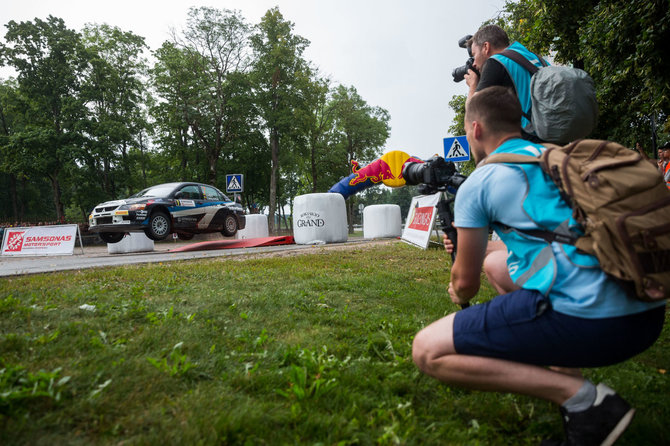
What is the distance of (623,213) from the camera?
134 cm

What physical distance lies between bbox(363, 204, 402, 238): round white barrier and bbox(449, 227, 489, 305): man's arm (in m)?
16.7

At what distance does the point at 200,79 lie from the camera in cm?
2633

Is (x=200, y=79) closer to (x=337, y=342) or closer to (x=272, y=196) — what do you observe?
(x=272, y=196)

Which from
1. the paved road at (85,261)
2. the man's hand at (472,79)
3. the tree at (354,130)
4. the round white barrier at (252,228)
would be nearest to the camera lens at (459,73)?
the man's hand at (472,79)

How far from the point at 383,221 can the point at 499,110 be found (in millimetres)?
16903

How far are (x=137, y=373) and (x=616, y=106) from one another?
35.3 feet

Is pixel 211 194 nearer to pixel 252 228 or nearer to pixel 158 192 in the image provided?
pixel 158 192

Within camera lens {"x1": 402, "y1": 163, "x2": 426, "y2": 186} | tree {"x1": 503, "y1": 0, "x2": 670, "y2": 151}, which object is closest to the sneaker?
camera lens {"x1": 402, "y1": 163, "x2": 426, "y2": 186}

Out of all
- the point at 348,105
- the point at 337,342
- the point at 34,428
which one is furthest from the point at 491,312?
the point at 348,105

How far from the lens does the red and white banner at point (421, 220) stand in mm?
9000

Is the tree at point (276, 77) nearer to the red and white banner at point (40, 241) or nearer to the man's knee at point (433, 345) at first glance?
the red and white banner at point (40, 241)

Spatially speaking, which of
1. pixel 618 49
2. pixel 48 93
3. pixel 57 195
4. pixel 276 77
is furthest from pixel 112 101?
pixel 618 49

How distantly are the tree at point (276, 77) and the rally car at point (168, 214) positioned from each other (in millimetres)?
15027

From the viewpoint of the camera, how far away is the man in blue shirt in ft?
4.89
